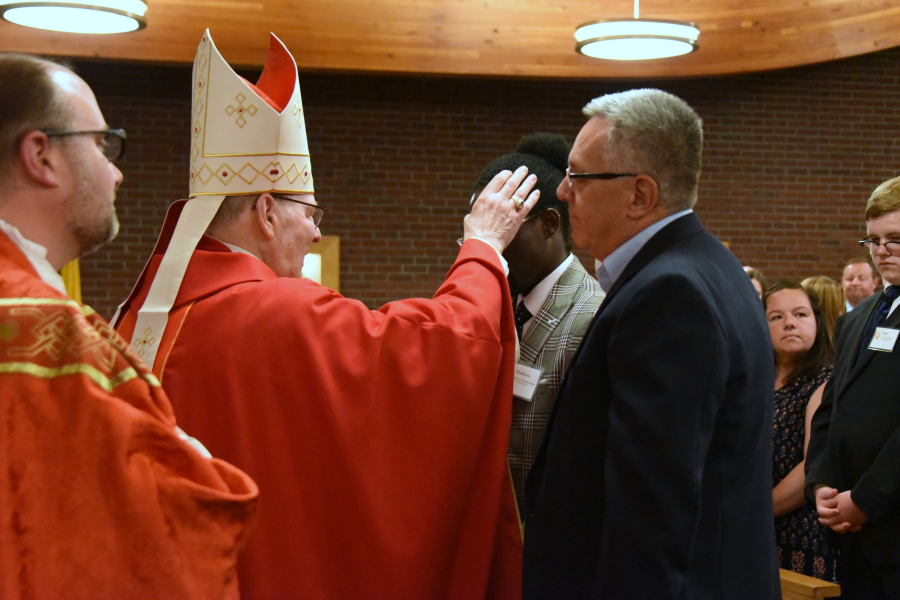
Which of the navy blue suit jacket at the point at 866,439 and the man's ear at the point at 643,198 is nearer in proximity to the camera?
the man's ear at the point at 643,198

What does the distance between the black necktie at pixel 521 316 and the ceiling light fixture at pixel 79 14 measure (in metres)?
3.88

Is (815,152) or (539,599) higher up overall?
(815,152)

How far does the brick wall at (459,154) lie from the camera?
7172 mm

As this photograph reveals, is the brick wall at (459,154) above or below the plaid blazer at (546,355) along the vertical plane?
above

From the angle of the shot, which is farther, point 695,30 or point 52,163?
point 695,30

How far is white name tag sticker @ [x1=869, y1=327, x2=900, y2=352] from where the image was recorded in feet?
8.30

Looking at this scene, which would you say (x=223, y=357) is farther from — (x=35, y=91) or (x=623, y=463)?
(x=623, y=463)

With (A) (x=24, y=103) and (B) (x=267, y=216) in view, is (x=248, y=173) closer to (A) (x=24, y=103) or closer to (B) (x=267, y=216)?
(B) (x=267, y=216)

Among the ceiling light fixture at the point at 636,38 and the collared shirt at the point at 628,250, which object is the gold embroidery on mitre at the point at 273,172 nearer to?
the collared shirt at the point at 628,250

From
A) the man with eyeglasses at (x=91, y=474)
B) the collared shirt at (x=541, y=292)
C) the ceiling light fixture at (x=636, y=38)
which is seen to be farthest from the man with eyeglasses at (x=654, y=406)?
the ceiling light fixture at (x=636, y=38)

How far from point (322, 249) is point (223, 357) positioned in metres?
5.69

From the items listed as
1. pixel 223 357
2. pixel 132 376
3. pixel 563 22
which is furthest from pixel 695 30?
pixel 132 376

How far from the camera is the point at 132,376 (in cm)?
118

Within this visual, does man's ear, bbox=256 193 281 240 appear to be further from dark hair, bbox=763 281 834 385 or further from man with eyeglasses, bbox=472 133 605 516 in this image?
dark hair, bbox=763 281 834 385
